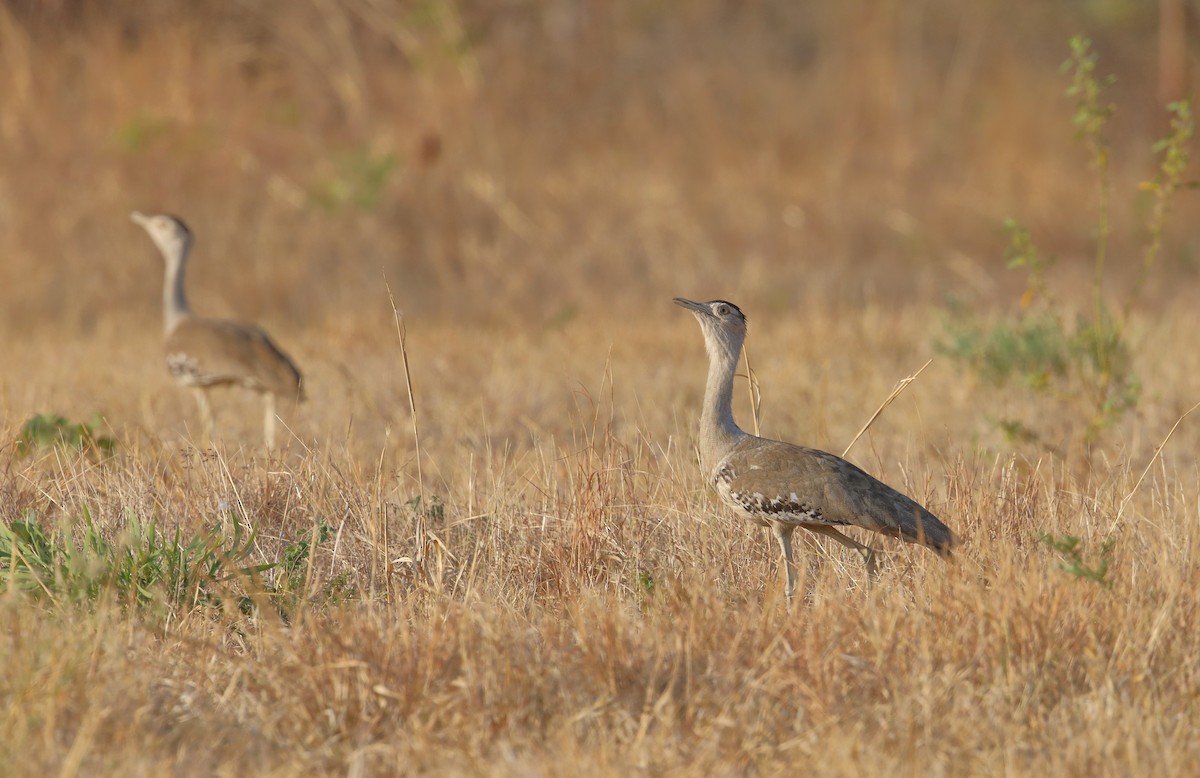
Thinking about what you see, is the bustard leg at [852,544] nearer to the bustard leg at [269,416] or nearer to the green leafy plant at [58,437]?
the green leafy plant at [58,437]

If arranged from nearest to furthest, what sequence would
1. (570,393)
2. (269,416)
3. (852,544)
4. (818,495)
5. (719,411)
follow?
(818,495)
(852,544)
(719,411)
(269,416)
(570,393)

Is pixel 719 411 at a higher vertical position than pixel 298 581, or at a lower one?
higher

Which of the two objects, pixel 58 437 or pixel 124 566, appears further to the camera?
pixel 58 437

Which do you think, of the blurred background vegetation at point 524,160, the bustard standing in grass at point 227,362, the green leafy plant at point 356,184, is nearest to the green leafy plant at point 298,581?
the bustard standing in grass at point 227,362

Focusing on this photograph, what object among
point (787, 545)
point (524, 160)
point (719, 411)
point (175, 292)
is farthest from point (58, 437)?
point (524, 160)

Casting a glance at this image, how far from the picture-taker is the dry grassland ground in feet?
11.0

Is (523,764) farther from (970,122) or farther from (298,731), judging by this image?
(970,122)

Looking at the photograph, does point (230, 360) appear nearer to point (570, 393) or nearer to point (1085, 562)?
point (570, 393)

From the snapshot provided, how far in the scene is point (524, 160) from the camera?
14586mm

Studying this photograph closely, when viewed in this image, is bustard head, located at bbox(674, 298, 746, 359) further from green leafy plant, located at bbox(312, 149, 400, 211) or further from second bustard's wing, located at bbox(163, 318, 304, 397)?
green leafy plant, located at bbox(312, 149, 400, 211)

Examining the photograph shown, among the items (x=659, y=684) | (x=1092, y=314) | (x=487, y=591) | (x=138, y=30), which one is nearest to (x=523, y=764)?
(x=659, y=684)

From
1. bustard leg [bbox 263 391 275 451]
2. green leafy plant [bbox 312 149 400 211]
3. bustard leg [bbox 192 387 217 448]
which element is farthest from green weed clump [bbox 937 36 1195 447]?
green leafy plant [bbox 312 149 400 211]

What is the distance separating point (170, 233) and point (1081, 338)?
597cm

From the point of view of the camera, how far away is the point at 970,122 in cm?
1614
